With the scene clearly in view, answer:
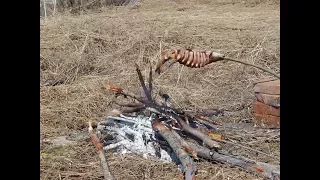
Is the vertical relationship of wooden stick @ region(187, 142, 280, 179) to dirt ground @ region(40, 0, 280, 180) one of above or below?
below

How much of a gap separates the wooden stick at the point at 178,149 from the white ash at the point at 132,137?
54 millimetres

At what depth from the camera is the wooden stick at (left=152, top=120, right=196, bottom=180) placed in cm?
153

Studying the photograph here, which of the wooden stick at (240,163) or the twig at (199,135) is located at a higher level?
the twig at (199,135)

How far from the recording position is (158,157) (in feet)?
5.64

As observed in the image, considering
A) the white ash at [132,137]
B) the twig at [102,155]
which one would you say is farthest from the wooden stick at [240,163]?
the twig at [102,155]

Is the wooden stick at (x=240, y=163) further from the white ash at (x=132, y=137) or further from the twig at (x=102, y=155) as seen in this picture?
the twig at (x=102, y=155)

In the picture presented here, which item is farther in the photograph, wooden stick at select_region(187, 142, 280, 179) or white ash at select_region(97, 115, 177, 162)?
white ash at select_region(97, 115, 177, 162)

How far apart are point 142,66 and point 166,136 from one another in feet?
2.57

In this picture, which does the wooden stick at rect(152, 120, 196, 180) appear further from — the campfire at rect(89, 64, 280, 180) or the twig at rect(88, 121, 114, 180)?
the twig at rect(88, 121, 114, 180)

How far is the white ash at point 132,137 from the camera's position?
68.4 inches

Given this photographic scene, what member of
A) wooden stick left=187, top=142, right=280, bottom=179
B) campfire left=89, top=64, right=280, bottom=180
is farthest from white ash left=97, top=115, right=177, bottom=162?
wooden stick left=187, top=142, right=280, bottom=179

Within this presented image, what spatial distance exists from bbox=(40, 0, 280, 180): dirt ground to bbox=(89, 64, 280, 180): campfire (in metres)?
0.04
